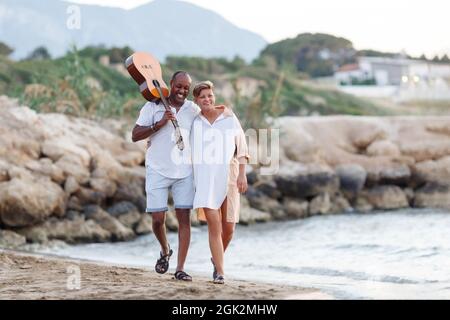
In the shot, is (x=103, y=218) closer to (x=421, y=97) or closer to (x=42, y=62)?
(x=42, y=62)

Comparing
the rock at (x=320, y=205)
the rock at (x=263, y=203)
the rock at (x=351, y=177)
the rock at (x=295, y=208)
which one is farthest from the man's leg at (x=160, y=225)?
the rock at (x=351, y=177)

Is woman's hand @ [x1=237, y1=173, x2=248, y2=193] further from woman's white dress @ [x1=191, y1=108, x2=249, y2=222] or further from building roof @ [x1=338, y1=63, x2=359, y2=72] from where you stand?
building roof @ [x1=338, y1=63, x2=359, y2=72]

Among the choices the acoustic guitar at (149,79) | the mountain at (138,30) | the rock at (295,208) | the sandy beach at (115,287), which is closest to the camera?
the sandy beach at (115,287)

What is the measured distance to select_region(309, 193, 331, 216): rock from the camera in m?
21.0

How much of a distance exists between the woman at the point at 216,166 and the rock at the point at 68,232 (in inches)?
301

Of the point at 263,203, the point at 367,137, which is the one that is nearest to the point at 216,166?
the point at 263,203

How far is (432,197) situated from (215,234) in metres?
16.0

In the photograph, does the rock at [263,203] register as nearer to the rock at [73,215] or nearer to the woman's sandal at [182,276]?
the rock at [73,215]

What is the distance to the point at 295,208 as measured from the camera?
67.8 ft

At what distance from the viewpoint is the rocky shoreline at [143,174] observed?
15.3 m

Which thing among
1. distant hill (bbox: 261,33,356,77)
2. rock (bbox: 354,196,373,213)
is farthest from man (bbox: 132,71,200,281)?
distant hill (bbox: 261,33,356,77)

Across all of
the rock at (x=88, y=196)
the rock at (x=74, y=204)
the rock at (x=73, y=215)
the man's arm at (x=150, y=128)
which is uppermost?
the man's arm at (x=150, y=128)
